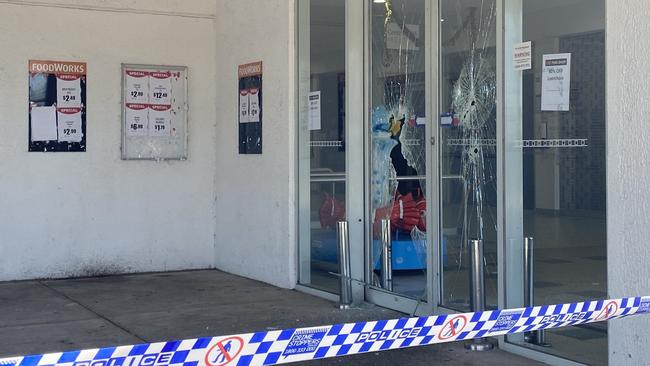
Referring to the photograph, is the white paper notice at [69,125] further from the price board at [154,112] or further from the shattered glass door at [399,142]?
the shattered glass door at [399,142]

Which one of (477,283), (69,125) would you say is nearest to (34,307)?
(69,125)

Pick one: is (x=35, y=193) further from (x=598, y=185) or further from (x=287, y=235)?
(x=598, y=185)

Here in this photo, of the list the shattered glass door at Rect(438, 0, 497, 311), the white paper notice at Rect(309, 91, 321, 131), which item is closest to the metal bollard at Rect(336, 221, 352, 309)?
the shattered glass door at Rect(438, 0, 497, 311)

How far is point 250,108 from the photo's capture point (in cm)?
1069

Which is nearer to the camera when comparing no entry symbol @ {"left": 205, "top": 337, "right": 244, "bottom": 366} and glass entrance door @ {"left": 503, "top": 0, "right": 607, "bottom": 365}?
no entry symbol @ {"left": 205, "top": 337, "right": 244, "bottom": 366}

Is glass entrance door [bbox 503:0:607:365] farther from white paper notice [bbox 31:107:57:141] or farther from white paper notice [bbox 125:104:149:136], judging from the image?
white paper notice [bbox 31:107:57:141]

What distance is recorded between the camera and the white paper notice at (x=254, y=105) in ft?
34.5

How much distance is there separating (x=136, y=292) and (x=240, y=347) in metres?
6.11

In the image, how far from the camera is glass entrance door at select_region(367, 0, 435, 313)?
8.12m

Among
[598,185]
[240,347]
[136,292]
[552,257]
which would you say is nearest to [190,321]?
[136,292]

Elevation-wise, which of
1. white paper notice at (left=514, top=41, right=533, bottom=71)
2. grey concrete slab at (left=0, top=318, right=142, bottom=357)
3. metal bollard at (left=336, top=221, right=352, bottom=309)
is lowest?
grey concrete slab at (left=0, top=318, right=142, bottom=357)

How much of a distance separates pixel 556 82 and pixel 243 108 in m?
5.04

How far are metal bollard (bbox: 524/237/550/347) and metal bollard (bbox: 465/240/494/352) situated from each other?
1.02ft

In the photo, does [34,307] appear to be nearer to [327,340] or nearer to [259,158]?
[259,158]
